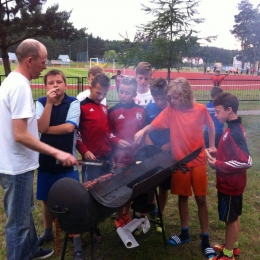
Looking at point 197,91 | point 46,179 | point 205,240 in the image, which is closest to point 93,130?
point 46,179

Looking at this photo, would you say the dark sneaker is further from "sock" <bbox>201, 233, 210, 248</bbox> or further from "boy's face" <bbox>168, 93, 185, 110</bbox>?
"boy's face" <bbox>168, 93, 185, 110</bbox>

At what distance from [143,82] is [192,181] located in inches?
56.6

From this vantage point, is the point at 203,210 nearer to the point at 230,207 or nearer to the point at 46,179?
the point at 230,207

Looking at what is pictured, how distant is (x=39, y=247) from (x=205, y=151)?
190 centimetres

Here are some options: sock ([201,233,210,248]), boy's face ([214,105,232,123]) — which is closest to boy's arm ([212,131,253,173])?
boy's face ([214,105,232,123])

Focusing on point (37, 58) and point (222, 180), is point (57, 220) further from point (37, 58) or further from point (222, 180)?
point (222, 180)

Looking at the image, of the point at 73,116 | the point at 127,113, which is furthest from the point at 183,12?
the point at 73,116

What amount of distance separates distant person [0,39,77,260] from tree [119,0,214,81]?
19.0 feet

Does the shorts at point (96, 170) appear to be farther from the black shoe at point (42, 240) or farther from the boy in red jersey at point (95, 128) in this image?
the black shoe at point (42, 240)

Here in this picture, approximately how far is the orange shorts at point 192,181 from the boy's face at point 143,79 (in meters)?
1.32

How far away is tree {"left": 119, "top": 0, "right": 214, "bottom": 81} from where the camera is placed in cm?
→ 754

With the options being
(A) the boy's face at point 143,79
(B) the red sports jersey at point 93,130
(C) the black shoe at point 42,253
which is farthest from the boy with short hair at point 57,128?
(A) the boy's face at point 143,79

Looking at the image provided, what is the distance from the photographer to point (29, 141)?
7.22ft

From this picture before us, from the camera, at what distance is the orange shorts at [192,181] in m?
2.98
